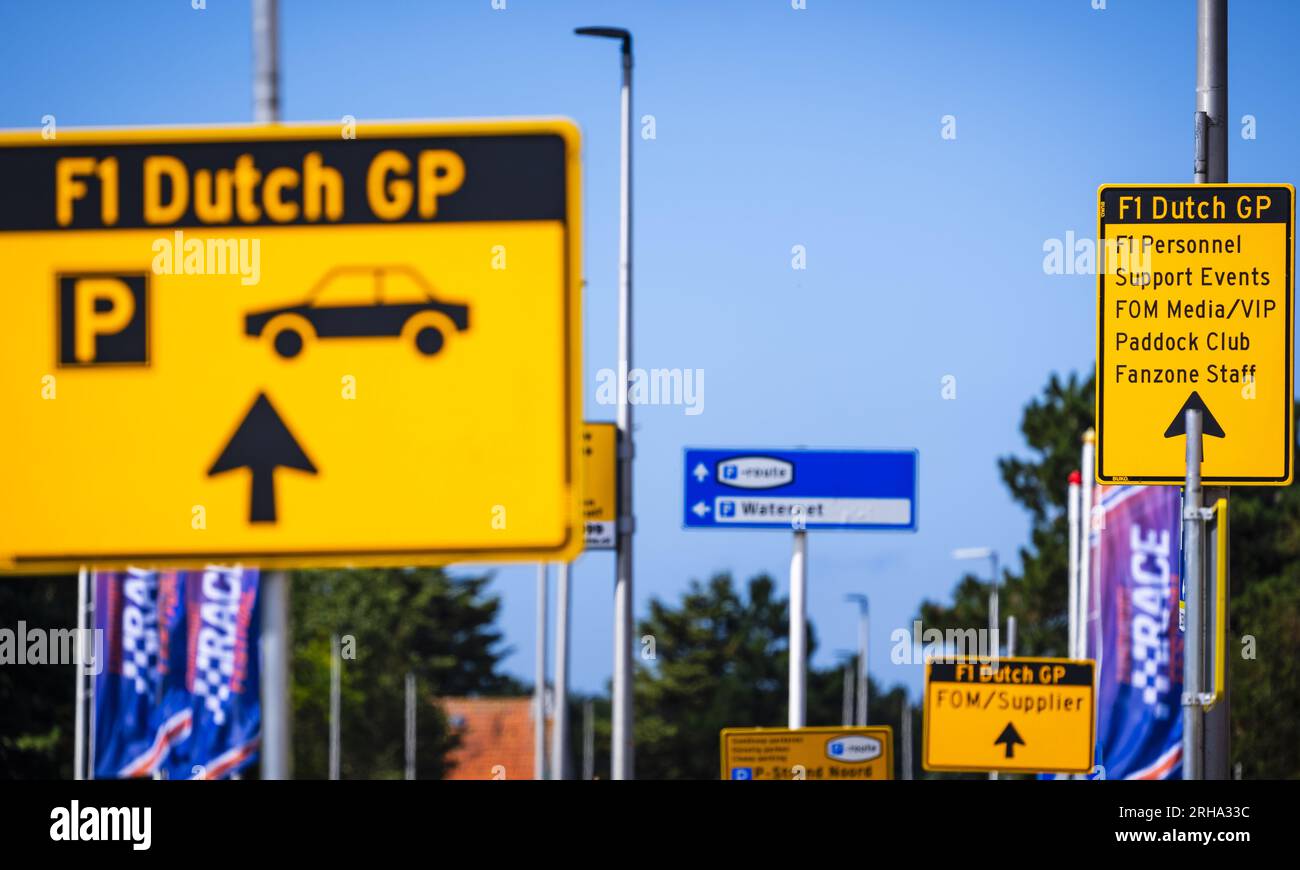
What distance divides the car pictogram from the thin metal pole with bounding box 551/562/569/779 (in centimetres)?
2318

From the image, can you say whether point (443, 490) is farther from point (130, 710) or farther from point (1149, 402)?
point (130, 710)

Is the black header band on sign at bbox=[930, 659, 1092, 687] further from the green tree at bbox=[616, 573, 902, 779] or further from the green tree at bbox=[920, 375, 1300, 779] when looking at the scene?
the green tree at bbox=[616, 573, 902, 779]

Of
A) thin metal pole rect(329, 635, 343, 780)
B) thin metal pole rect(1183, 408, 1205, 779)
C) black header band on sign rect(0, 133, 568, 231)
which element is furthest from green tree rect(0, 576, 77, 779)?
black header band on sign rect(0, 133, 568, 231)

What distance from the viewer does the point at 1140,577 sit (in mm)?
26562

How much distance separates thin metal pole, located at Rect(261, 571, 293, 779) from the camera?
4.40 meters

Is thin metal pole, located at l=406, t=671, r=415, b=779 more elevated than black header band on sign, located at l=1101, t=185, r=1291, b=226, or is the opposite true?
black header band on sign, located at l=1101, t=185, r=1291, b=226

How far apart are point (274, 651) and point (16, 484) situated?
26.0 inches

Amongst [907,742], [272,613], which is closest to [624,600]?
[272,613]

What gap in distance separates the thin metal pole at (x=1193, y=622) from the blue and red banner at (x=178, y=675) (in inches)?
835

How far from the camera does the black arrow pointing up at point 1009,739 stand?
75.6 feet

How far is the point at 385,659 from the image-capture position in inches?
4328

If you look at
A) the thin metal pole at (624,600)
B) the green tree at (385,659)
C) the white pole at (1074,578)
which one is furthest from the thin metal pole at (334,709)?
the thin metal pole at (624,600)

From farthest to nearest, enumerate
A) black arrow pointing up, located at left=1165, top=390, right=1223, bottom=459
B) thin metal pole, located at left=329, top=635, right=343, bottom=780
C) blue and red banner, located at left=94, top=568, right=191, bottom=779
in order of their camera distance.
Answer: thin metal pole, located at left=329, top=635, right=343, bottom=780
blue and red banner, located at left=94, top=568, right=191, bottom=779
black arrow pointing up, located at left=1165, top=390, right=1223, bottom=459

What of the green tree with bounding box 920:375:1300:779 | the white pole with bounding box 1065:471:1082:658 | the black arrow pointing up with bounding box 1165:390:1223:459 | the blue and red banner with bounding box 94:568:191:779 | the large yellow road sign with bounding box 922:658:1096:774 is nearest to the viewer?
the black arrow pointing up with bounding box 1165:390:1223:459
